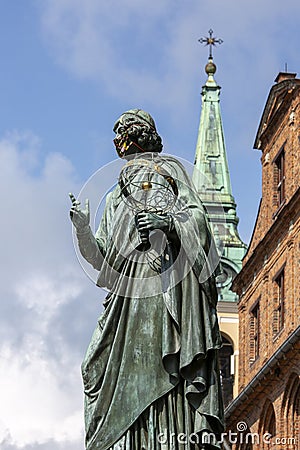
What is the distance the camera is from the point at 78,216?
7.82 meters

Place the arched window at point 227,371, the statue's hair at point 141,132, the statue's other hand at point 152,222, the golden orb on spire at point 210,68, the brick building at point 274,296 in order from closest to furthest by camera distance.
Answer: the statue's other hand at point 152,222, the statue's hair at point 141,132, the brick building at point 274,296, the arched window at point 227,371, the golden orb on spire at point 210,68

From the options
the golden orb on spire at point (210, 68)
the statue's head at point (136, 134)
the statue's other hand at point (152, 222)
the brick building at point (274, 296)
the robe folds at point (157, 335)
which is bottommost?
the robe folds at point (157, 335)

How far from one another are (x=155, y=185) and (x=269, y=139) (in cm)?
3300

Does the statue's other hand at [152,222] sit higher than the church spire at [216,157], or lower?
lower

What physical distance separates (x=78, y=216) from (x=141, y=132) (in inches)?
30.8

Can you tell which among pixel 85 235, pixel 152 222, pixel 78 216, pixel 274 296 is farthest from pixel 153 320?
pixel 274 296

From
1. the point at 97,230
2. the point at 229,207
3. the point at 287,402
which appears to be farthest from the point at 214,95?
the point at 97,230

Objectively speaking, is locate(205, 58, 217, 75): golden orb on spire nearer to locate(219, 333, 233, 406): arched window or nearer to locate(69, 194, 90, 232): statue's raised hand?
locate(219, 333, 233, 406): arched window

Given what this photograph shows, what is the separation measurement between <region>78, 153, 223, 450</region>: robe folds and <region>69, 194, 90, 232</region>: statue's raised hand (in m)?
0.06

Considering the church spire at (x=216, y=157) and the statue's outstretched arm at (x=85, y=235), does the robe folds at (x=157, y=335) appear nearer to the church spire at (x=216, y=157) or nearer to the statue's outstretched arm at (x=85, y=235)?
the statue's outstretched arm at (x=85, y=235)

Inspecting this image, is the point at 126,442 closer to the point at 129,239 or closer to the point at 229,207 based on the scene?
the point at 129,239

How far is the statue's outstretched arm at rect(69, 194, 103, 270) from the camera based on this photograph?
7832 millimetres

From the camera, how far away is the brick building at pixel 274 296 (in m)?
34.6

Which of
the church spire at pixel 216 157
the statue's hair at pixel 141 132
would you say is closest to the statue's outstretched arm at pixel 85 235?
the statue's hair at pixel 141 132
